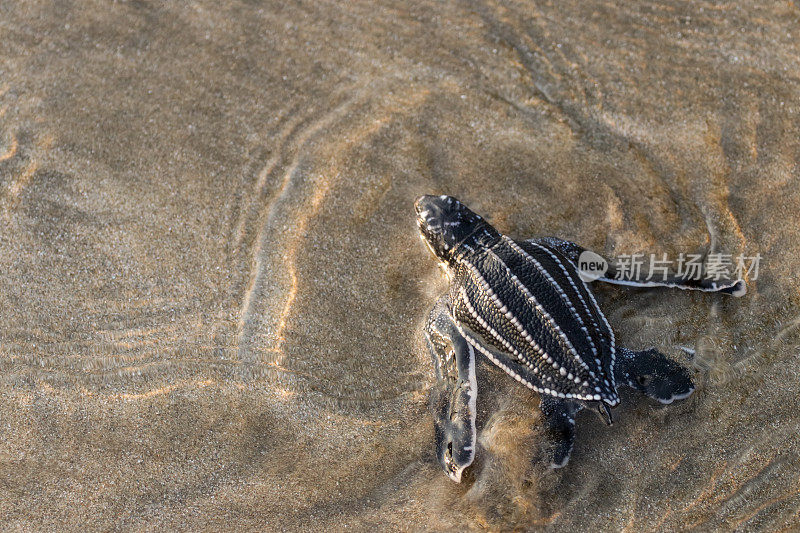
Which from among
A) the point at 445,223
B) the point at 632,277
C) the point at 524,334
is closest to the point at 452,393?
the point at 524,334

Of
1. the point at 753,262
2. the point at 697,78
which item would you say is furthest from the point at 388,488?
the point at 697,78

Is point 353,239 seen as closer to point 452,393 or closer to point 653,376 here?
point 452,393

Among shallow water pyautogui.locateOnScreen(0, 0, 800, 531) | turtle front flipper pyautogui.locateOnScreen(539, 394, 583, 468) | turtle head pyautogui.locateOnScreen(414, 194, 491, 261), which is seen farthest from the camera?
turtle head pyautogui.locateOnScreen(414, 194, 491, 261)

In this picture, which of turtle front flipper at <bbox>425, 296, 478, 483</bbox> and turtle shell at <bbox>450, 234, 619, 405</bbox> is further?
turtle front flipper at <bbox>425, 296, 478, 483</bbox>

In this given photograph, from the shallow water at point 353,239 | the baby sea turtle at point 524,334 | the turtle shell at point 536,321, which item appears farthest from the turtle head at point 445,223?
the shallow water at point 353,239

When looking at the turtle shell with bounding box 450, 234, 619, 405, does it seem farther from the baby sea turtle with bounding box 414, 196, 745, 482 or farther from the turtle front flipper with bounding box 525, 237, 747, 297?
the turtle front flipper with bounding box 525, 237, 747, 297

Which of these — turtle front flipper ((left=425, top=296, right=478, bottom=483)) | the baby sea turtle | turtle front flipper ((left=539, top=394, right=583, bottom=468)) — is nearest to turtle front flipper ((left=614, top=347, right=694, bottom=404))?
the baby sea turtle

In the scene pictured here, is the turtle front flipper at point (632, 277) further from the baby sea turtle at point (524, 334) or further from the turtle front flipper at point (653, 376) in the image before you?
the turtle front flipper at point (653, 376)
